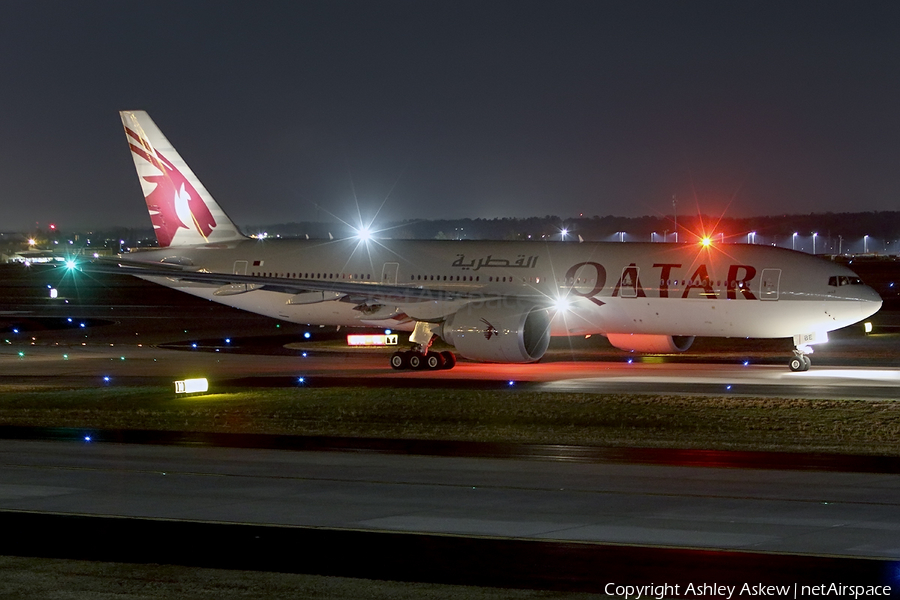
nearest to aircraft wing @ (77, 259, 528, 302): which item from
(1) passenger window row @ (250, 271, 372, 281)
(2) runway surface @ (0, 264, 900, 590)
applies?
Result: (1) passenger window row @ (250, 271, 372, 281)

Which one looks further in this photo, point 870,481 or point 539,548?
point 870,481

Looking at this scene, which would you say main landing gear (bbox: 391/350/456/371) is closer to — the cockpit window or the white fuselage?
the white fuselage

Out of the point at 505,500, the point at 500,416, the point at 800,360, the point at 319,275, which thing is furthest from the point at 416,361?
the point at 505,500

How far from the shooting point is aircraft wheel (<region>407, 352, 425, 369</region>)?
34.6m

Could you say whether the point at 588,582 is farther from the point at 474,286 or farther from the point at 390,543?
the point at 474,286

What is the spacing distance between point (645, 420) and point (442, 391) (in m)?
6.08

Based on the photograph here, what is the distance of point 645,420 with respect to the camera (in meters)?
24.5

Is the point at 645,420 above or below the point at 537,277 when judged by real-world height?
below

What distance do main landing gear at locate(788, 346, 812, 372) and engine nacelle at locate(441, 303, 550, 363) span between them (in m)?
7.47

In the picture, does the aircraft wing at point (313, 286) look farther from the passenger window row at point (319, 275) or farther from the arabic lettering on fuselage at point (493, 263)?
the arabic lettering on fuselage at point (493, 263)

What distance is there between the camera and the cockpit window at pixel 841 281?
106 feet

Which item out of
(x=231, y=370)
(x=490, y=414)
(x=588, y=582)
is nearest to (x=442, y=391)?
(x=490, y=414)

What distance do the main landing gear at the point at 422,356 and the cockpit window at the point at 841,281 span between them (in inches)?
468

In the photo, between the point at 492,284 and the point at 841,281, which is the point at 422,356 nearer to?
the point at 492,284
